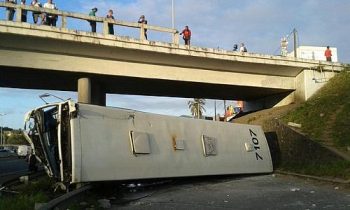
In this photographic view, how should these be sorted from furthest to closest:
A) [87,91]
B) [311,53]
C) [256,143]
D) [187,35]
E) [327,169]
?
[311,53] < [187,35] < [87,91] < [256,143] < [327,169]

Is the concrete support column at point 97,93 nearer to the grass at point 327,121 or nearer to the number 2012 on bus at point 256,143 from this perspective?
the number 2012 on bus at point 256,143

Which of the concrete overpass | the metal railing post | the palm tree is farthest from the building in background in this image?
the palm tree

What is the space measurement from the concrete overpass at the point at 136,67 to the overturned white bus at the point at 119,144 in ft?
22.2

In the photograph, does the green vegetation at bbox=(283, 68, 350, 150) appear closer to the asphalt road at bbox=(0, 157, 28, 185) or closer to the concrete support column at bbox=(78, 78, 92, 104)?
the concrete support column at bbox=(78, 78, 92, 104)

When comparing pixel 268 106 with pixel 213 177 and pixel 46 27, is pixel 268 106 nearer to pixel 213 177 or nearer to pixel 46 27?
pixel 213 177

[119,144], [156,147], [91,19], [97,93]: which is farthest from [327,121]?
[119,144]

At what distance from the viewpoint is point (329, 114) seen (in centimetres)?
2338

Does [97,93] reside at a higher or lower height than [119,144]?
higher

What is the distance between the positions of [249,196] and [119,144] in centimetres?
400

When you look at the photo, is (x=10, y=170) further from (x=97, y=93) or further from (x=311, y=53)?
(x=311, y=53)

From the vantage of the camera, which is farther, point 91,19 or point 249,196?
point 91,19

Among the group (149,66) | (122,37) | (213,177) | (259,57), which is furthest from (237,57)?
(213,177)

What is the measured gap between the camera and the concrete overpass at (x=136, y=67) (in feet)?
67.4

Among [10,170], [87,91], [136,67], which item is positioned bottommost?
[10,170]
